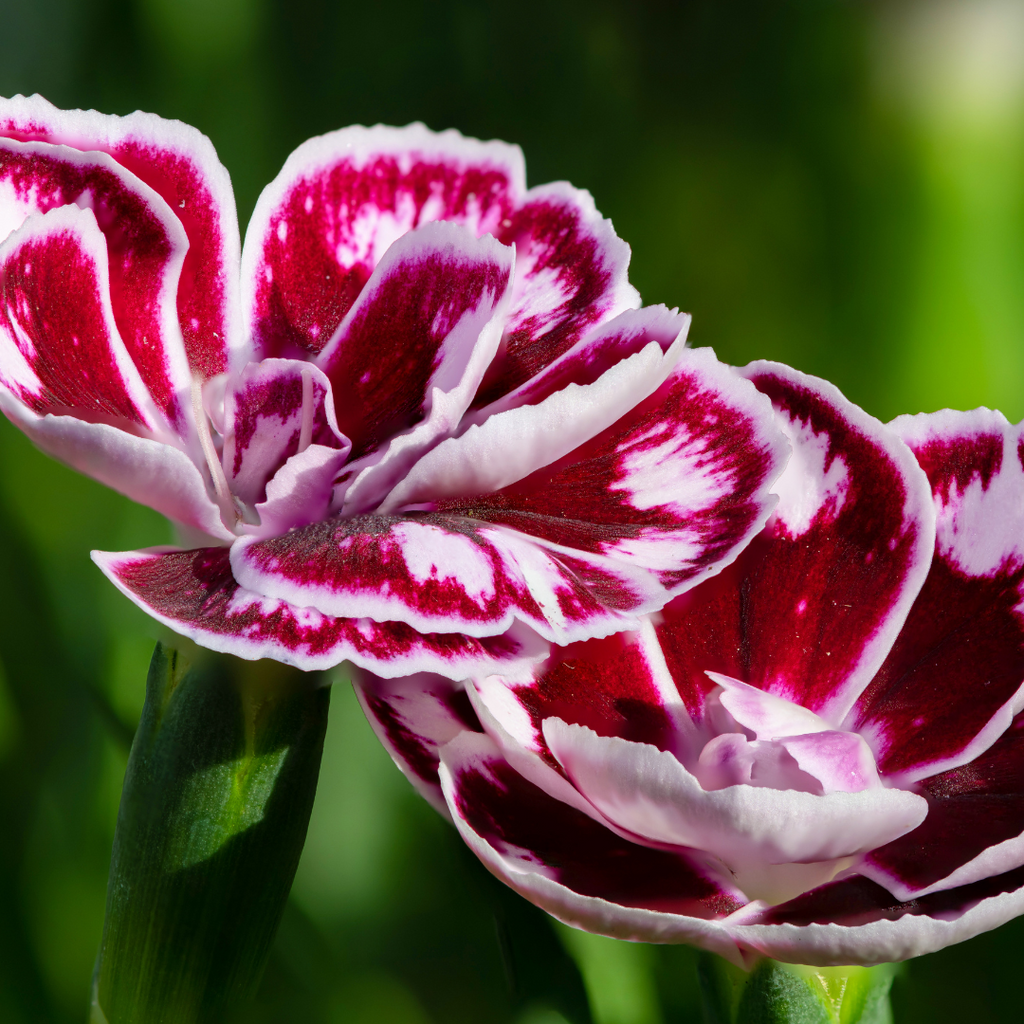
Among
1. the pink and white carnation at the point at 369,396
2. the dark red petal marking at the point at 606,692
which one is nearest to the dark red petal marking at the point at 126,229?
the pink and white carnation at the point at 369,396

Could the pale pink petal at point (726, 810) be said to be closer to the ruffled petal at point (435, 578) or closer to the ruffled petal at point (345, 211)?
the ruffled petal at point (435, 578)

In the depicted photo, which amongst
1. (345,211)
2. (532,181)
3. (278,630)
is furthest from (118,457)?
(532,181)

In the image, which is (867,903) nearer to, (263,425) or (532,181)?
(263,425)

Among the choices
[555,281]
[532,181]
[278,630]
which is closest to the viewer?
[278,630]

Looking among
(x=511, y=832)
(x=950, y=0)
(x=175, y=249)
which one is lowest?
(x=511, y=832)

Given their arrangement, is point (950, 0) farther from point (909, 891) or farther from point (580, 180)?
point (909, 891)

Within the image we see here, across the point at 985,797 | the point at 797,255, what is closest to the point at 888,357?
the point at 797,255
